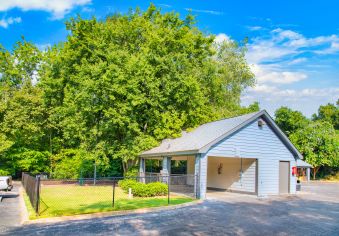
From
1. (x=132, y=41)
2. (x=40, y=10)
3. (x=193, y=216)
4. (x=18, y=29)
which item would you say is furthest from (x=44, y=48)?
(x=193, y=216)

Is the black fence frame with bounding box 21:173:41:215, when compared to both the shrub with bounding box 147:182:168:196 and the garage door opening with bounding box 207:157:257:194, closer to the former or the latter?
the shrub with bounding box 147:182:168:196

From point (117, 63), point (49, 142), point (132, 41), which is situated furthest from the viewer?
point (49, 142)

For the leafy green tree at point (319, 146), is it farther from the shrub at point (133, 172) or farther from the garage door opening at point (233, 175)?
the shrub at point (133, 172)

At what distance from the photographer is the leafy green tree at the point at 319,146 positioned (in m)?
44.1

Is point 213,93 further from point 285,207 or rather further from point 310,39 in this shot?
point 285,207

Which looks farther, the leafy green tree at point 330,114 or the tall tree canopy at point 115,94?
the leafy green tree at point 330,114

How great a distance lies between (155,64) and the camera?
26688mm

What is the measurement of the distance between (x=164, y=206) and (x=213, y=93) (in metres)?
20.6

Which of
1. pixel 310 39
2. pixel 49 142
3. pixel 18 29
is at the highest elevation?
pixel 18 29

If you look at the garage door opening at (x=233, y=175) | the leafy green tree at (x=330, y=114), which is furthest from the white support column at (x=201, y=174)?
the leafy green tree at (x=330, y=114)

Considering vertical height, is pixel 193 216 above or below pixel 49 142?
below

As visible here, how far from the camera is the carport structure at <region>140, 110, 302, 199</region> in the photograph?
18.5 m

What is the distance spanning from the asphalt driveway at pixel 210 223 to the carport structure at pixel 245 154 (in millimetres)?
4194

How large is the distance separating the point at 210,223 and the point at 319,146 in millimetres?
38715
